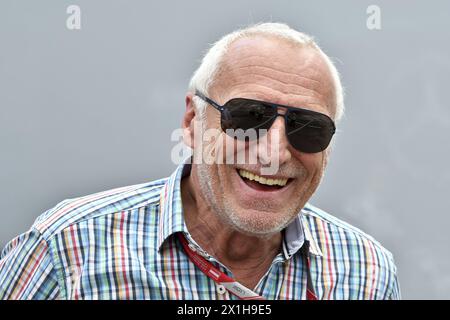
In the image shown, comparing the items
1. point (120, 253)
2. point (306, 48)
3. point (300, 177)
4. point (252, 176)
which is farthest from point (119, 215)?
point (306, 48)

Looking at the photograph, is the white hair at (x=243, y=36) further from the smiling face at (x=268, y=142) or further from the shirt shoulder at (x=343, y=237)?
the shirt shoulder at (x=343, y=237)

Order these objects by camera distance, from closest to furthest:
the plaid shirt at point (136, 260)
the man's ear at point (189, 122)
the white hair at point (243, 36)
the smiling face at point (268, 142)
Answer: the plaid shirt at point (136, 260), the smiling face at point (268, 142), the white hair at point (243, 36), the man's ear at point (189, 122)

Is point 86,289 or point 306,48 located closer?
point 86,289

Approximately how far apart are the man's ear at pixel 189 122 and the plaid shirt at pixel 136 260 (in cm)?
18

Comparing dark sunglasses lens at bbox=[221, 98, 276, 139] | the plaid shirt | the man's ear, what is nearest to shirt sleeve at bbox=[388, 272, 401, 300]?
the plaid shirt

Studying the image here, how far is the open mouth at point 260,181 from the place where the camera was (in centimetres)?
381

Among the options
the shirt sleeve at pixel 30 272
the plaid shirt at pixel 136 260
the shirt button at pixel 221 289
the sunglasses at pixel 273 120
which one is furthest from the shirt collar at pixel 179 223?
the shirt sleeve at pixel 30 272

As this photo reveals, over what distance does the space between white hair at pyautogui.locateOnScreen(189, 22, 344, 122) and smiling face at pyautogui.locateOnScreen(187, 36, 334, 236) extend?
1.5 inches

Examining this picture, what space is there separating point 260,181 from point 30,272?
3.96ft

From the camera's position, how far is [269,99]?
3.76 meters

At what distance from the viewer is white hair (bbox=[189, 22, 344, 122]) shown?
12.8 ft
